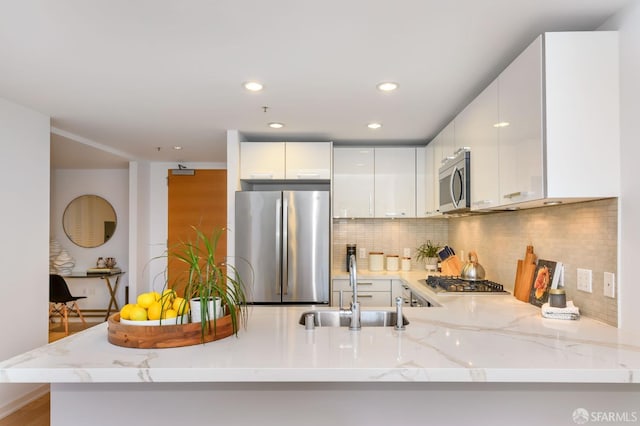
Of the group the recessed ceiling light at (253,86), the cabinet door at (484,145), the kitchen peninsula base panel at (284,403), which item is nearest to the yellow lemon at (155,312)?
the kitchen peninsula base panel at (284,403)

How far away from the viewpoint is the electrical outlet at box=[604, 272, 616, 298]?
181 cm

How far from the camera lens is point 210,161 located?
19.1 ft

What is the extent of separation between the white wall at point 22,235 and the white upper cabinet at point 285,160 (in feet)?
5.53

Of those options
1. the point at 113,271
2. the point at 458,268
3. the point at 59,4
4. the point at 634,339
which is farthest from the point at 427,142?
the point at 113,271

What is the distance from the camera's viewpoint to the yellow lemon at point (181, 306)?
5.36 ft

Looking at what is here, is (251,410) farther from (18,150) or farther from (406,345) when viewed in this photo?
(18,150)

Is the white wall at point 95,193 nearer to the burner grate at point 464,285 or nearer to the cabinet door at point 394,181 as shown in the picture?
the cabinet door at point 394,181

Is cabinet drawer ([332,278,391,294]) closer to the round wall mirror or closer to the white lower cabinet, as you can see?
the white lower cabinet

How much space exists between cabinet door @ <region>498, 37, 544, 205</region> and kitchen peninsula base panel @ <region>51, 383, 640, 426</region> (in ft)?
3.05

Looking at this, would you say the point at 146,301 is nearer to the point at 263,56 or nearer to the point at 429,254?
the point at 263,56

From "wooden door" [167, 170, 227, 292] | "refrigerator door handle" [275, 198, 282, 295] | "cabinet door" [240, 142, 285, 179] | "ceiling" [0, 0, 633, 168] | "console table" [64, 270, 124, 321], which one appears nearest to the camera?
"ceiling" [0, 0, 633, 168]

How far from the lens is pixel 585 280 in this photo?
6.66ft

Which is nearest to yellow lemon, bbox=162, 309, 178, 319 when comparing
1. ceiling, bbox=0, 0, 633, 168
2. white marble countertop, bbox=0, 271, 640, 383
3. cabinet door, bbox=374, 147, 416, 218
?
white marble countertop, bbox=0, 271, 640, 383

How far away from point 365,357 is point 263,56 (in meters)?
1.63
